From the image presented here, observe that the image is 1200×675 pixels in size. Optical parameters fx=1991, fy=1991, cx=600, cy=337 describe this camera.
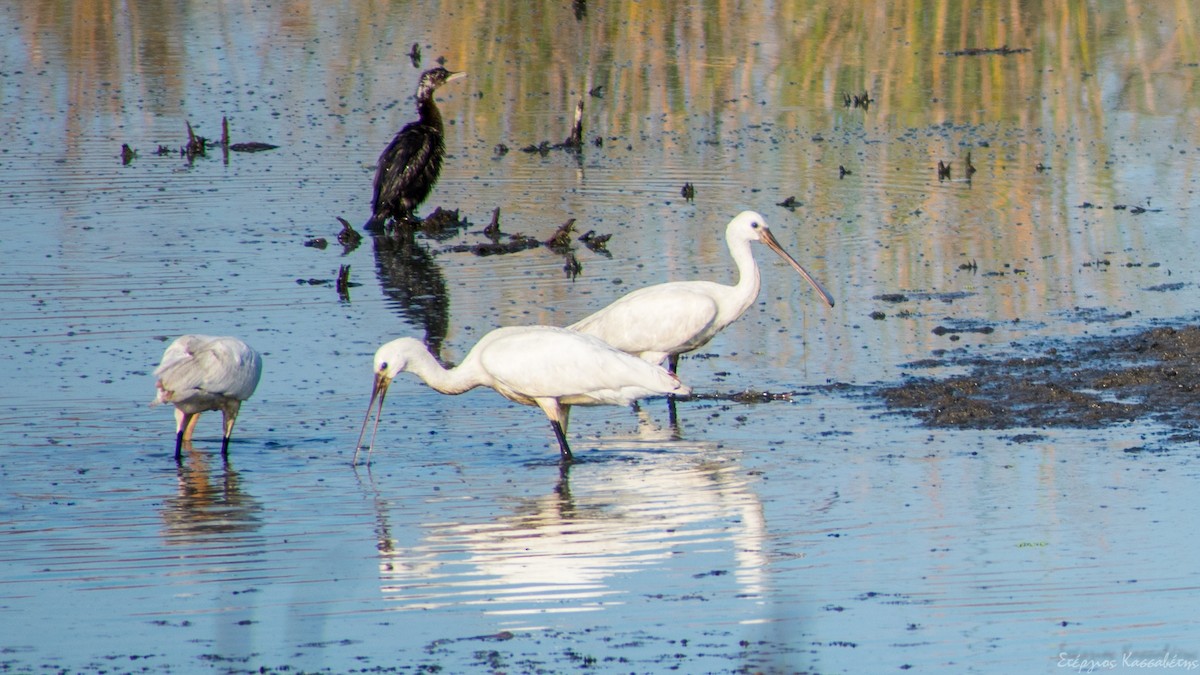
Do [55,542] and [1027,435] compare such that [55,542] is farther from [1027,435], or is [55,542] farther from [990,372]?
[990,372]

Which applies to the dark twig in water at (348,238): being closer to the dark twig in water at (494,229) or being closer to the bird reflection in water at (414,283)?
the bird reflection in water at (414,283)

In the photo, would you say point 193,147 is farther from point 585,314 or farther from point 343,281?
point 585,314

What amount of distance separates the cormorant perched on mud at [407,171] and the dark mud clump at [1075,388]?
6170 millimetres

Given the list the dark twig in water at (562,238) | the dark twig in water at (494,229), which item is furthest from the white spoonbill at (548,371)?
the dark twig in water at (494,229)

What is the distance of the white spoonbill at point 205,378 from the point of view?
9586mm

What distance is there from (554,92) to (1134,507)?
1457cm

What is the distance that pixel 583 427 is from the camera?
34.2ft

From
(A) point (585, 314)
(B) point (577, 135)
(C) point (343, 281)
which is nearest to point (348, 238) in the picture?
(C) point (343, 281)

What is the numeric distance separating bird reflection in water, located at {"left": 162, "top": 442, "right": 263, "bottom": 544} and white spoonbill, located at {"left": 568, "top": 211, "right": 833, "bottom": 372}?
91.5 inches

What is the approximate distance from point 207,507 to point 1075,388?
4.52 meters

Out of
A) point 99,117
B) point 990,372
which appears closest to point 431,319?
point 990,372

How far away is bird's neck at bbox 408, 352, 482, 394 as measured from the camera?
383 inches

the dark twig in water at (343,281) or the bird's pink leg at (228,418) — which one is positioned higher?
the dark twig in water at (343,281)

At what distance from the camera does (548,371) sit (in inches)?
379
